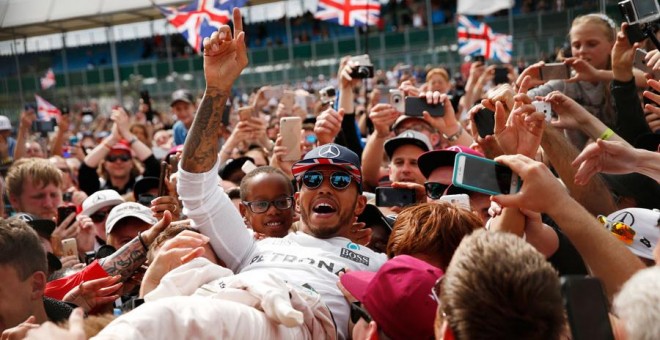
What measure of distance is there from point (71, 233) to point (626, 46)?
3901 mm

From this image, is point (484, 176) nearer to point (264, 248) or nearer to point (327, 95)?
point (264, 248)

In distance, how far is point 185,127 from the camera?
9.28 meters

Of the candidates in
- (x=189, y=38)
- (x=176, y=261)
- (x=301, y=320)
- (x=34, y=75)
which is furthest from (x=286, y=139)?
(x=34, y=75)

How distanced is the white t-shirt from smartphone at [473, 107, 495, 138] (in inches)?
35.3

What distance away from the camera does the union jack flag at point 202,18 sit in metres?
10.1

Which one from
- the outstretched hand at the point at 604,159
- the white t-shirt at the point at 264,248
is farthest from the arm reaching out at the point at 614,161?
the white t-shirt at the point at 264,248

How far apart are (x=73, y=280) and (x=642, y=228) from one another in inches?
107

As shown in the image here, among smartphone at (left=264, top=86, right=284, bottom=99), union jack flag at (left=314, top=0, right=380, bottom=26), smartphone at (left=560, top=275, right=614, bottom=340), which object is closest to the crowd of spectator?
smartphone at (left=560, top=275, right=614, bottom=340)

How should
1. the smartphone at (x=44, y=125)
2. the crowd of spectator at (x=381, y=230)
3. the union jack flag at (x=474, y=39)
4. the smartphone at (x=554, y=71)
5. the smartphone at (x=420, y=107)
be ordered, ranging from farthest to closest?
the union jack flag at (x=474, y=39), the smartphone at (x=44, y=125), the smartphone at (x=420, y=107), the smartphone at (x=554, y=71), the crowd of spectator at (x=381, y=230)

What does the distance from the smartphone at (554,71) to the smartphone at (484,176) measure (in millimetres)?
2435

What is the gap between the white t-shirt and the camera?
3.65 metres

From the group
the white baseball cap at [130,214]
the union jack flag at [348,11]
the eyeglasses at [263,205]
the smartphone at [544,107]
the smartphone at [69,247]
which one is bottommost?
the smartphone at [69,247]

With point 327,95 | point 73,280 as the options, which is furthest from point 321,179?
point 327,95

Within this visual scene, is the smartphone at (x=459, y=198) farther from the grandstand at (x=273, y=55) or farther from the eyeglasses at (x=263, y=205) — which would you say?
the grandstand at (x=273, y=55)
